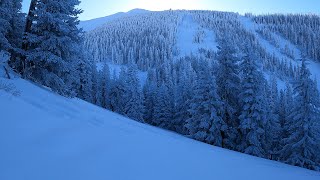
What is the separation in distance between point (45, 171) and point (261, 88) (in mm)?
25818

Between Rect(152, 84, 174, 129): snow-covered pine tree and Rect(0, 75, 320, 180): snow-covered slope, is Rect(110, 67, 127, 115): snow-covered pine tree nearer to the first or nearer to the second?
Rect(152, 84, 174, 129): snow-covered pine tree

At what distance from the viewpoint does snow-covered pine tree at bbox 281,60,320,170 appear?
25.8m

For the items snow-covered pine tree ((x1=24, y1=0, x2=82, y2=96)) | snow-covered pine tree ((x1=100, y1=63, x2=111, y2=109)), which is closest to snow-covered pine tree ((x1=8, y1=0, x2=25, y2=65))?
snow-covered pine tree ((x1=24, y1=0, x2=82, y2=96))

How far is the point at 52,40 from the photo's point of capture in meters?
16.8

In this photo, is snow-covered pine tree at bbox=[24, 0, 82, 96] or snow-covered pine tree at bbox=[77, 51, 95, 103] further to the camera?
snow-covered pine tree at bbox=[77, 51, 95, 103]

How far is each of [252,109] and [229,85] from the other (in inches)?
120

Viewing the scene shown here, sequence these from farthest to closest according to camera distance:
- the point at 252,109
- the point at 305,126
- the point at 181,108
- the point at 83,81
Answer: the point at 181,108, the point at 83,81, the point at 252,109, the point at 305,126

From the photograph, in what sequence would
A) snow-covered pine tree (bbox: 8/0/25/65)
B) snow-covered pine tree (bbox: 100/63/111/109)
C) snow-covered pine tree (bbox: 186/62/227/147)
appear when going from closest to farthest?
snow-covered pine tree (bbox: 8/0/25/65), snow-covered pine tree (bbox: 186/62/227/147), snow-covered pine tree (bbox: 100/63/111/109)

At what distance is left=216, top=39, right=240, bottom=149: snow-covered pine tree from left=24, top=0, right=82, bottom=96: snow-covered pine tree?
15.0m

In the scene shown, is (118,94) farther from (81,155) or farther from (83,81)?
(81,155)

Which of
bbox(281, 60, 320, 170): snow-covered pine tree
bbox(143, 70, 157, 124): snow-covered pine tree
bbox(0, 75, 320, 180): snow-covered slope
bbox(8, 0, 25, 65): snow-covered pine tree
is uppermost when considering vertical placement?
bbox(8, 0, 25, 65): snow-covered pine tree

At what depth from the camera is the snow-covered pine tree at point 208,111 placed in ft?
88.4

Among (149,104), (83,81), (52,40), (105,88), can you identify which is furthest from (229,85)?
(105,88)

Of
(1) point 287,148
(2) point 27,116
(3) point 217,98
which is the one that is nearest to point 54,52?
(2) point 27,116
